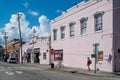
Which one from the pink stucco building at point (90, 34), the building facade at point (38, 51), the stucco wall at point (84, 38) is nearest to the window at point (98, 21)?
the pink stucco building at point (90, 34)

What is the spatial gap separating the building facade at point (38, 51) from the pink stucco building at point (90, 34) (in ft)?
24.2

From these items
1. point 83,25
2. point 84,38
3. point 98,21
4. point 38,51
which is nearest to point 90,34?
point 84,38

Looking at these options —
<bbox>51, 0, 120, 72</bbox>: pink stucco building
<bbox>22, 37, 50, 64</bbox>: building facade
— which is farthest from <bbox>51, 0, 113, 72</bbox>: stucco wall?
<bbox>22, 37, 50, 64</bbox>: building facade

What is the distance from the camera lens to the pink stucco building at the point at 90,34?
31.8 m

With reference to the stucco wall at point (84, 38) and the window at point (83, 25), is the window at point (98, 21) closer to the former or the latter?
the stucco wall at point (84, 38)

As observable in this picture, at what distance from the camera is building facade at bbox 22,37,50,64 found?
58.1 meters

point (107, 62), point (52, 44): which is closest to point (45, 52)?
point (52, 44)

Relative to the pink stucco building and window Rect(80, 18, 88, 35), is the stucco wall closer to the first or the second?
the pink stucco building

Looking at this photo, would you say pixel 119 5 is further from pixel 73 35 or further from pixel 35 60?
pixel 35 60

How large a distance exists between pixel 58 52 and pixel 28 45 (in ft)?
89.8

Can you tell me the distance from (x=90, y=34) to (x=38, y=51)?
29000mm

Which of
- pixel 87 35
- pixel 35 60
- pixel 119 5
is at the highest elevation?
pixel 119 5

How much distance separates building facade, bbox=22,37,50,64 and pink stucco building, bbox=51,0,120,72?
7.38 metres

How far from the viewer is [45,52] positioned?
193 ft
